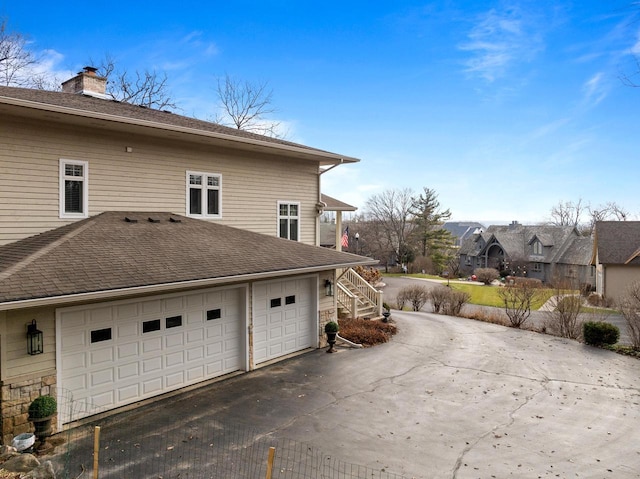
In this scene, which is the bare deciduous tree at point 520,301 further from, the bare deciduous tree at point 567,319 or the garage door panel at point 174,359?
the garage door panel at point 174,359

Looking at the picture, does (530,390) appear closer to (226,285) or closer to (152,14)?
(226,285)

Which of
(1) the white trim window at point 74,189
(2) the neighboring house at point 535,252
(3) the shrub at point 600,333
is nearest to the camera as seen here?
(1) the white trim window at point 74,189

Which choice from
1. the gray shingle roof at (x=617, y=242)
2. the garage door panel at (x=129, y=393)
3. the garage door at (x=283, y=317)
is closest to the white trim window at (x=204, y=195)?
the garage door at (x=283, y=317)

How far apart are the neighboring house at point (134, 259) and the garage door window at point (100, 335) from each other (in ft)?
0.06

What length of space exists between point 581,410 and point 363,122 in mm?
24645

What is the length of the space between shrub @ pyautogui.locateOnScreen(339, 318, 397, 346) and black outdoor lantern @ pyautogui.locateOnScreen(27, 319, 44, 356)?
8823 millimetres

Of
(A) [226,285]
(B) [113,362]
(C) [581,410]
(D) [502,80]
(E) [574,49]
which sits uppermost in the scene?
(D) [502,80]

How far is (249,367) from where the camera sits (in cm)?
1070

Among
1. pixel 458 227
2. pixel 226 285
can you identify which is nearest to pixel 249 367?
pixel 226 285

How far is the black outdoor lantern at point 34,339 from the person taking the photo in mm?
6855

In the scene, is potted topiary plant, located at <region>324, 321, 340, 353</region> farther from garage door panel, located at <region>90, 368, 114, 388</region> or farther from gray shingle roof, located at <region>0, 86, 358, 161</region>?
garage door panel, located at <region>90, 368, 114, 388</region>

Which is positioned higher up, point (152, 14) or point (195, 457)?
point (152, 14)

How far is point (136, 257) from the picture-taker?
8.48 metres

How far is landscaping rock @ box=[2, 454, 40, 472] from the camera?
5.22 m
